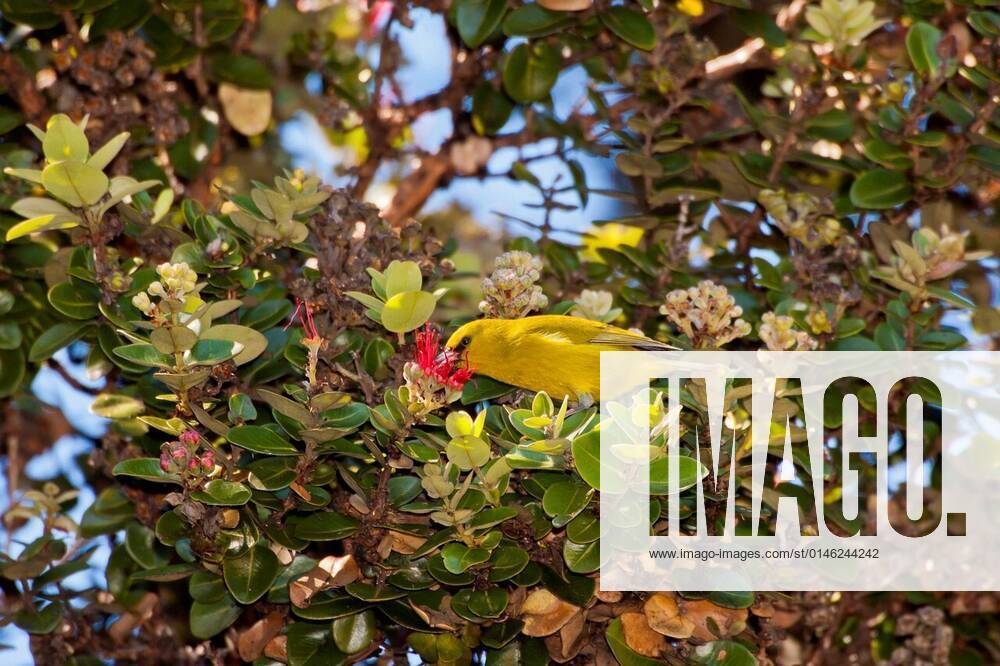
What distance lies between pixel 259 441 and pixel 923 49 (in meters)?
2.08

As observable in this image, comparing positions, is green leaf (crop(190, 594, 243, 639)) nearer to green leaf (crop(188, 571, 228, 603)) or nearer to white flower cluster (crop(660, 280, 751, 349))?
green leaf (crop(188, 571, 228, 603))

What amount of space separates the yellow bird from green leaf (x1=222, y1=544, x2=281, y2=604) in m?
0.76

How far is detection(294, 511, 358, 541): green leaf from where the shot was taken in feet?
7.87

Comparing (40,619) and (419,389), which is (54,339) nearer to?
(40,619)

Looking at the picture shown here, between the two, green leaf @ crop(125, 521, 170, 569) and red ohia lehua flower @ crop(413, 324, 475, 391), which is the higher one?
red ohia lehua flower @ crop(413, 324, 475, 391)

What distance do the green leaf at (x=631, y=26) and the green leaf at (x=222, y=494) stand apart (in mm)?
1731

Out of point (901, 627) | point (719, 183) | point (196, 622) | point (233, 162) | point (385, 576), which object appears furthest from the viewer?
point (233, 162)

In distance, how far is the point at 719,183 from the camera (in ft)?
11.3

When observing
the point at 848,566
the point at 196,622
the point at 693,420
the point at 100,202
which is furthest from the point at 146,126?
the point at 848,566

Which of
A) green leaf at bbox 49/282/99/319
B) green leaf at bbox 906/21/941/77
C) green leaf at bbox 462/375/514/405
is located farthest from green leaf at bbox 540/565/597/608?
green leaf at bbox 906/21/941/77

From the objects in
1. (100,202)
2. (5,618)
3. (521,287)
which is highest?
(100,202)

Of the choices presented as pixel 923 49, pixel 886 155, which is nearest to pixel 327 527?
pixel 886 155

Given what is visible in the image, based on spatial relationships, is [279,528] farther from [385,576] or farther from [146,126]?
[146,126]

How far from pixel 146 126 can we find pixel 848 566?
7.82ft
